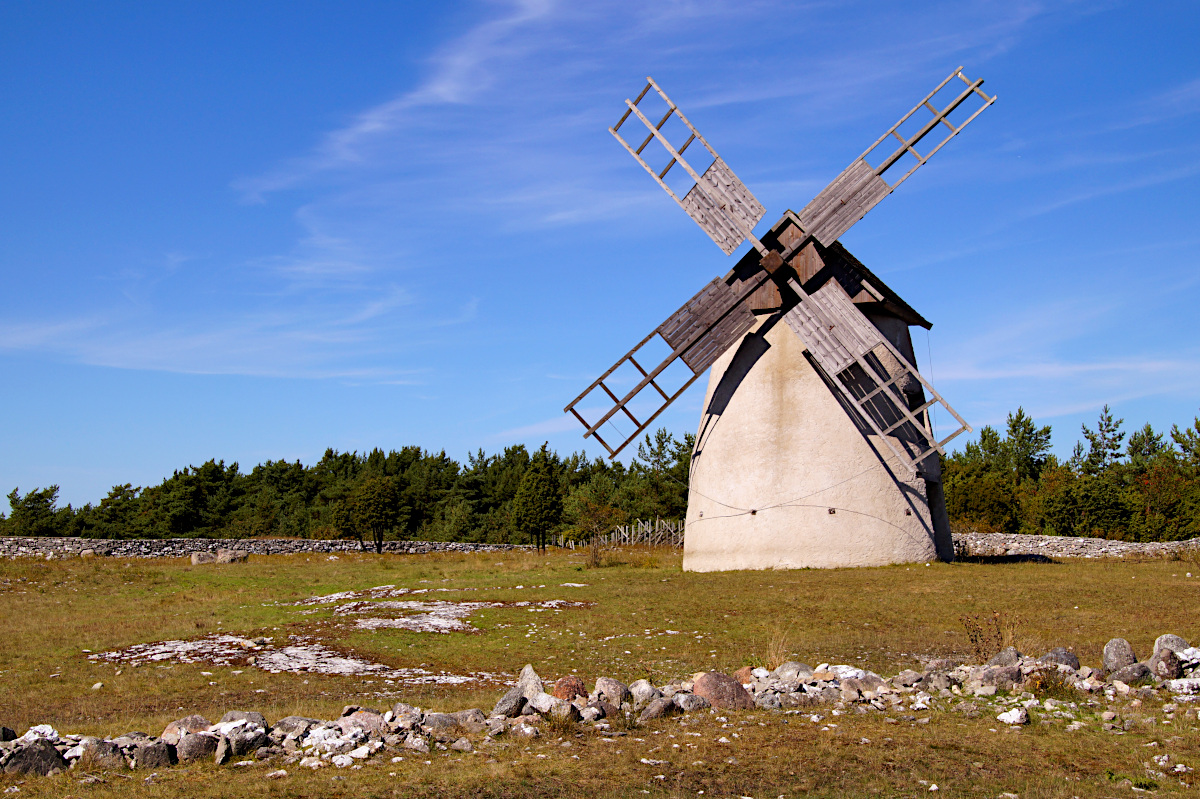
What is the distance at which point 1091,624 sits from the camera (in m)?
15.3

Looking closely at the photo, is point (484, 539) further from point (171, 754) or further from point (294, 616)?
point (171, 754)

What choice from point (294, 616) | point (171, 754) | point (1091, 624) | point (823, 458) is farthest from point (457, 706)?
point (823, 458)

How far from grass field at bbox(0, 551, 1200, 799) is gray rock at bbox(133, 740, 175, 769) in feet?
0.58

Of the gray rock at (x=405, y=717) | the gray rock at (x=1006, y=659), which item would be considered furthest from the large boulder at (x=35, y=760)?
the gray rock at (x=1006, y=659)

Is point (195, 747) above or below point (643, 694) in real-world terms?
below

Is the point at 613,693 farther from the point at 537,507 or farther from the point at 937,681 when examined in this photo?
the point at 537,507

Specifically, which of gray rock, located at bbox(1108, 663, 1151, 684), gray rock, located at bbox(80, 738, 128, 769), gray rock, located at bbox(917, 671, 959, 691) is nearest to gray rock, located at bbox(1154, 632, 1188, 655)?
gray rock, located at bbox(1108, 663, 1151, 684)

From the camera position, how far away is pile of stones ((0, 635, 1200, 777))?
7.56 m

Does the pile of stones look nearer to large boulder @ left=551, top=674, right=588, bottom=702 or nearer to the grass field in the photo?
large boulder @ left=551, top=674, right=588, bottom=702

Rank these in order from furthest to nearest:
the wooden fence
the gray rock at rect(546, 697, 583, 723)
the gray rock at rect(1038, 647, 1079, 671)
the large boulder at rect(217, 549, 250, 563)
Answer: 1. the wooden fence
2. the large boulder at rect(217, 549, 250, 563)
3. the gray rock at rect(1038, 647, 1079, 671)
4. the gray rock at rect(546, 697, 583, 723)

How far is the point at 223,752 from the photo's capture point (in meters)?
7.56

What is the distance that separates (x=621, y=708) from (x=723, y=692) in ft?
3.98

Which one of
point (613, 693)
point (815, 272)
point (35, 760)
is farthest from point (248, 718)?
point (815, 272)

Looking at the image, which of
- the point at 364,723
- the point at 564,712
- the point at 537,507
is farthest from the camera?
the point at 537,507
